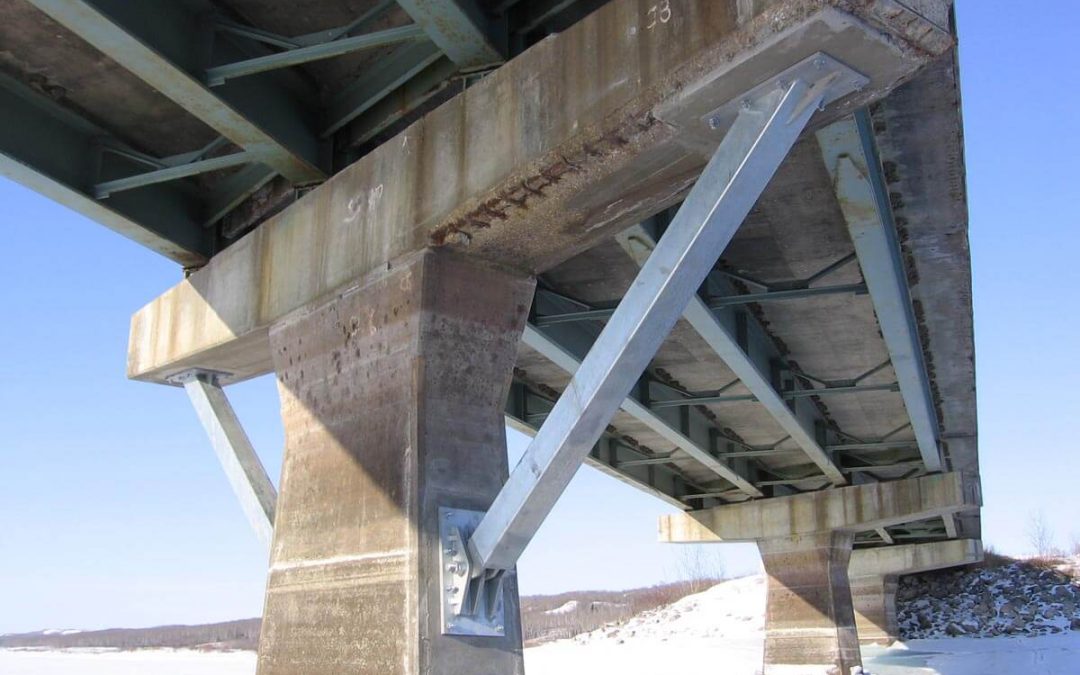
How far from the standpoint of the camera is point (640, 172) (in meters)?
6.15

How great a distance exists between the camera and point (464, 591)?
5977mm

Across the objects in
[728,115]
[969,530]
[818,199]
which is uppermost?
[818,199]

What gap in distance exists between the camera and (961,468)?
22172 millimetres

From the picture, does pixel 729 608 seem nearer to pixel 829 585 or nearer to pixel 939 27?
pixel 829 585

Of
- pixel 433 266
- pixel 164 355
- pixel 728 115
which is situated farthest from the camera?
pixel 164 355

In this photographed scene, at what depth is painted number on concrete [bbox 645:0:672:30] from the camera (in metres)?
5.53

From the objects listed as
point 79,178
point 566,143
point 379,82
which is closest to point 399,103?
point 379,82

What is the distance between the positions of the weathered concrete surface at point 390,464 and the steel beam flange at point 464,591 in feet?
0.18

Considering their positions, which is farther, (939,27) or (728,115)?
(728,115)

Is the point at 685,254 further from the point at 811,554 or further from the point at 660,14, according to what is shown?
the point at 811,554

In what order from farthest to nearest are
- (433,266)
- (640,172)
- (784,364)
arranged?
(784,364), (433,266), (640,172)

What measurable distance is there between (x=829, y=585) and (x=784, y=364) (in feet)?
37.9

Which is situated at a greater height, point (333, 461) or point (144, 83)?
point (144, 83)

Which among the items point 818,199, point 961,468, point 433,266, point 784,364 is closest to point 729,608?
point 961,468
